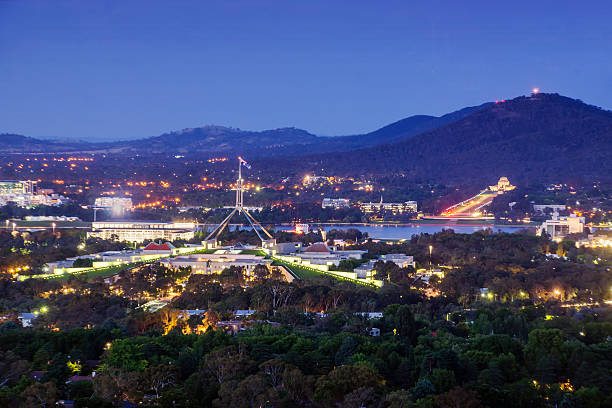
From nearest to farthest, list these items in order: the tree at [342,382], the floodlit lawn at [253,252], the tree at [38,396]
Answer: the tree at [38,396]
the tree at [342,382]
the floodlit lawn at [253,252]

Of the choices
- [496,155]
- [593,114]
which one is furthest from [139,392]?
[593,114]

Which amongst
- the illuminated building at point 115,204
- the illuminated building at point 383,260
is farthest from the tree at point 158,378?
the illuminated building at point 115,204

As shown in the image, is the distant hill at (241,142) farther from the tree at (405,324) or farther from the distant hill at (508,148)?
the tree at (405,324)

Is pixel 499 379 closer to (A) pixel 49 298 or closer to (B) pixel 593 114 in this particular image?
(A) pixel 49 298

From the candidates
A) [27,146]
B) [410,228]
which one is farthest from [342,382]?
[27,146]

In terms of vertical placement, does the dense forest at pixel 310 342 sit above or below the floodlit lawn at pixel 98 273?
above

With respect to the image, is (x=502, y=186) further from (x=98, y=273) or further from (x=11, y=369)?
(x=11, y=369)

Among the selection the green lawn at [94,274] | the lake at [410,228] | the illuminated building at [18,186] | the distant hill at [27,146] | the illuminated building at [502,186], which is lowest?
the lake at [410,228]
